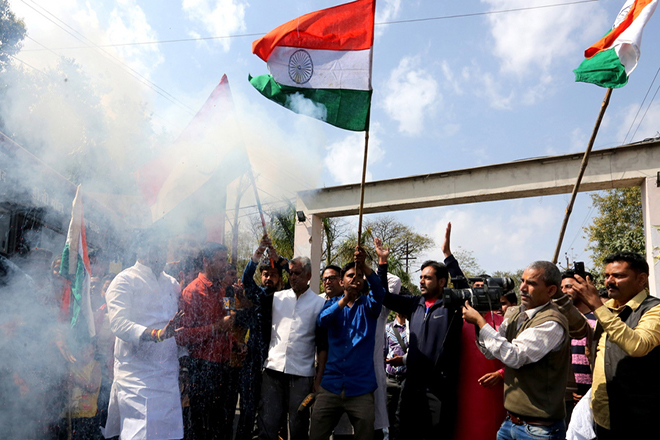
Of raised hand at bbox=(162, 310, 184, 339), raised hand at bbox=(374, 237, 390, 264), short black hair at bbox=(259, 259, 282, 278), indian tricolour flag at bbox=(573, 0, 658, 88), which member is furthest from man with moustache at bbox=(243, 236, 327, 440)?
indian tricolour flag at bbox=(573, 0, 658, 88)

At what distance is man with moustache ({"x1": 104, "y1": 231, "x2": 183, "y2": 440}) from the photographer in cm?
341

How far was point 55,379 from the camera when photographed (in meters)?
4.19

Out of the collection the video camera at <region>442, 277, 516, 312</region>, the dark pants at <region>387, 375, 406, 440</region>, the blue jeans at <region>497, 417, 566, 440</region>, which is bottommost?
the dark pants at <region>387, 375, 406, 440</region>

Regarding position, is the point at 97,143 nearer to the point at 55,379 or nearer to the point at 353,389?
the point at 55,379

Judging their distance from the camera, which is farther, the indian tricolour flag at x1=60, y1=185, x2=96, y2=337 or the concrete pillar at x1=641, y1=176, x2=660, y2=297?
the concrete pillar at x1=641, y1=176, x2=660, y2=297

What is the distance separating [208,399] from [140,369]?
115cm

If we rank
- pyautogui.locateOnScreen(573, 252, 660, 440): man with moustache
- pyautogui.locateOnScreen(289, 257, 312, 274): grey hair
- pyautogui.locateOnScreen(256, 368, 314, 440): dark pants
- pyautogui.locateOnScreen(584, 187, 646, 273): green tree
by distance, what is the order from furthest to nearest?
pyautogui.locateOnScreen(584, 187, 646, 273): green tree < pyautogui.locateOnScreen(289, 257, 312, 274): grey hair < pyautogui.locateOnScreen(256, 368, 314, 440): dark pants < pyautogui.locateOnScreen(573, 252, 660, 440): man with moustache

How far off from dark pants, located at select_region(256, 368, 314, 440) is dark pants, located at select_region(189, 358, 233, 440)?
42cm

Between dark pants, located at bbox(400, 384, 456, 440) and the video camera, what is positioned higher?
the video camera

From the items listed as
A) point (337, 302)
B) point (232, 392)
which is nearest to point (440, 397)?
point (337, 302)

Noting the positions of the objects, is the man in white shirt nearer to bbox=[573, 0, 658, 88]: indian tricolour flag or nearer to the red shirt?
the red shirt

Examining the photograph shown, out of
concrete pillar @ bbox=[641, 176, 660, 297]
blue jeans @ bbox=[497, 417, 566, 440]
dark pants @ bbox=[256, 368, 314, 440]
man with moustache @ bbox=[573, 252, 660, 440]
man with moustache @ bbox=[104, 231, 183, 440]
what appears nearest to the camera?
man with moustache @ bbox=[573, 252, 660, 440]

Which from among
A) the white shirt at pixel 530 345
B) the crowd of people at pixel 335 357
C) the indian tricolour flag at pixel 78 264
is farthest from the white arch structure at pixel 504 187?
the indian tricolour flag at pixel 78 264

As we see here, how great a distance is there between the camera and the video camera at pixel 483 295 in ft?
11.4
